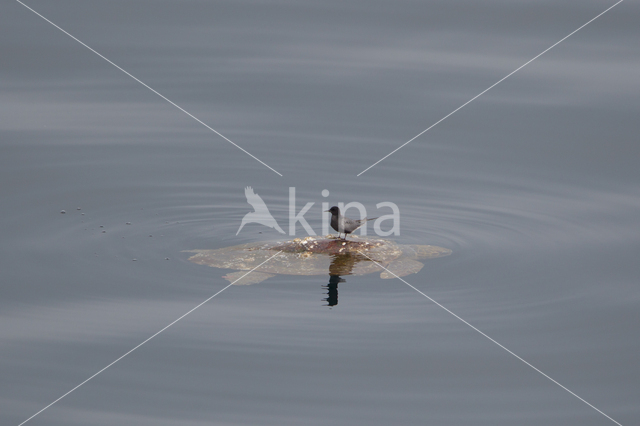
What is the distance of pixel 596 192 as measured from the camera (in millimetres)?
10148

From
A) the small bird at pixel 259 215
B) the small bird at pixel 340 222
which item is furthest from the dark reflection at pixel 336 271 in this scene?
the small bird at pixel 259 215

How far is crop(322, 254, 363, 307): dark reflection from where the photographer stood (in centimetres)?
742

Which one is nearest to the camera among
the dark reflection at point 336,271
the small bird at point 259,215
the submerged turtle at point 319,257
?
the dark reflection at point 336,271

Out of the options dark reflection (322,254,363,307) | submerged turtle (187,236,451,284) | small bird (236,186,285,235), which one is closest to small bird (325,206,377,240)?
submerged turtle (187,236,451,284)

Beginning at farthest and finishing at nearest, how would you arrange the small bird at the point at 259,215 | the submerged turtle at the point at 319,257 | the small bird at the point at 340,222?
the small bird at the point at 259,215
the small bird at the point at 340,222
the submerged turtle at the point at 319,257

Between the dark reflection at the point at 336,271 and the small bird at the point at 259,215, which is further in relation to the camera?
the small bird at the point at 259,215

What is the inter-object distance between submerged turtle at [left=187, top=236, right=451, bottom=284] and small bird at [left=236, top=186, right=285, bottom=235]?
74 cm

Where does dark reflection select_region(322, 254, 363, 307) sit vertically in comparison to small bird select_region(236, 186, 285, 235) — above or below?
below

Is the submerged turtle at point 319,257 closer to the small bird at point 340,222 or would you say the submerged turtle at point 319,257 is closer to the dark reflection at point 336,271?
the dark reflection at point 336,271

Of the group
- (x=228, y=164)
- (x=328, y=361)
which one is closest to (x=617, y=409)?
(x=328, y=361)

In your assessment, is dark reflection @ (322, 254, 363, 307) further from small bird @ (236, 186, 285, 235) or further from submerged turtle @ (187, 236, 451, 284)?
small bird @ (236, 186, 285, 235)

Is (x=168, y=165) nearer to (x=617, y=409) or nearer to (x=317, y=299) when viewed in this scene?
(x=317, y=299)

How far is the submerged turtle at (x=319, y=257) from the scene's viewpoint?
26.5ft

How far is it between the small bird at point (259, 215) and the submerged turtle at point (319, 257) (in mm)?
736
